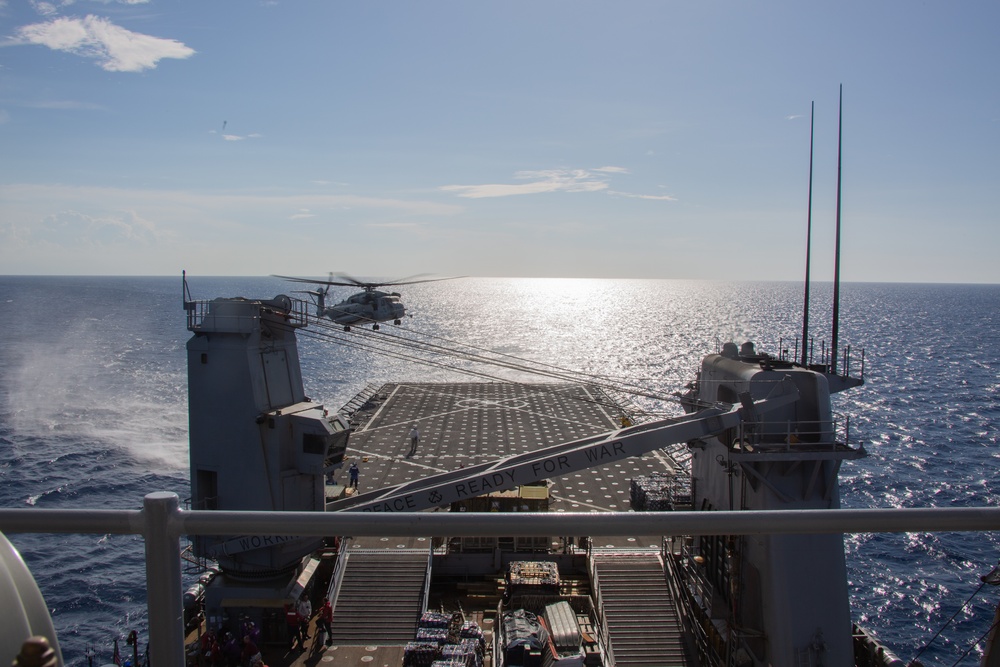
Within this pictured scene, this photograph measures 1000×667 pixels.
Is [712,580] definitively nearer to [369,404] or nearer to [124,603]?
[124,603]

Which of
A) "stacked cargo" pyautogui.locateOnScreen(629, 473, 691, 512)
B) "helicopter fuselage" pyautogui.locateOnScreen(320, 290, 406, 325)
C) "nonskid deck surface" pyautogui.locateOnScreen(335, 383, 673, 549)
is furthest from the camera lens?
"helicopter fuselage" pyautogui.locateOnScreen(320, 290, 406, 325)

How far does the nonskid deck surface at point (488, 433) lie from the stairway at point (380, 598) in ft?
6.02

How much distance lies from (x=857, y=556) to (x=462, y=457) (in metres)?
23.7

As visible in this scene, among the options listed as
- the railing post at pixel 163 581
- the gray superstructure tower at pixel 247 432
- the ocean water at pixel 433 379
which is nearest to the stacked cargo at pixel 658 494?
the ocean water at pixel 433 379

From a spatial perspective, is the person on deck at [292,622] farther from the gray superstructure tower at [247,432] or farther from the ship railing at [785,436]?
the ship railing at [785,436]

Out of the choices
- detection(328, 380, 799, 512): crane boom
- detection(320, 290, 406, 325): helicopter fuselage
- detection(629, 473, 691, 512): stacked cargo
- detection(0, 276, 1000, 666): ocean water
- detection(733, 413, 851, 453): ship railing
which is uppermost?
detection(320, 290, 406, 325): helicopter fuselage

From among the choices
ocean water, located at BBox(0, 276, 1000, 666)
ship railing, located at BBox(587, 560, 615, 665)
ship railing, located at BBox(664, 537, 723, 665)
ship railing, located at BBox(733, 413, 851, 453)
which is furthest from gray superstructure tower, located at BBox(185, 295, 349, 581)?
ship railing, located at BBox(733, 413, 851, 453)

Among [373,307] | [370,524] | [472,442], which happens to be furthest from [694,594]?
[373,307]

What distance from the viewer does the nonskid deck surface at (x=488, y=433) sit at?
37884 mm

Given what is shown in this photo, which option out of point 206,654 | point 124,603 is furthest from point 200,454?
point 124,603

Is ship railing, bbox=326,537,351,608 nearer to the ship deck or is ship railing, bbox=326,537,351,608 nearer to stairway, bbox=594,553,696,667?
the ship deck

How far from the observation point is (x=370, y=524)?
280 centimetres

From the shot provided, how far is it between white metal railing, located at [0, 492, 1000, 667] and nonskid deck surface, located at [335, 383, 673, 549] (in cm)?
2427

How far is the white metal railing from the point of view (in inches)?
108
